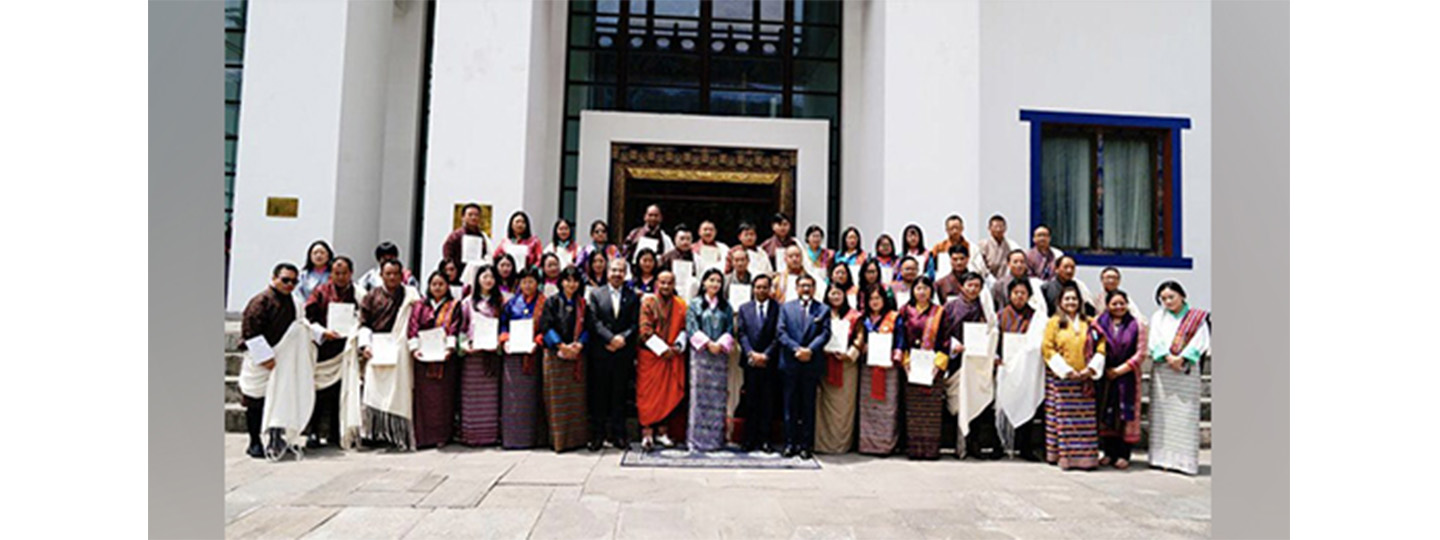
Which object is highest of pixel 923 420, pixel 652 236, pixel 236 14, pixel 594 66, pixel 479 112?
pixel 236 14

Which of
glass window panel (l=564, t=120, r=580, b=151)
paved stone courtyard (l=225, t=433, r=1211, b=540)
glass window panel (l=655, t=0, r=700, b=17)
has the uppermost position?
glass window panel (l=655, t=0, r=700, b=17)

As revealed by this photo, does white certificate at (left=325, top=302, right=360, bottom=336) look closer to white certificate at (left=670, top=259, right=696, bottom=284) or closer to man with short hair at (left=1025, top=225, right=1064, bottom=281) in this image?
white certificate at (left=670, top=259, right=696, bottom=284)

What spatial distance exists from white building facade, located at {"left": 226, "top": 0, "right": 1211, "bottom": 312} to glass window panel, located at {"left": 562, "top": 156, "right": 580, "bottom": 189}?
29 mm

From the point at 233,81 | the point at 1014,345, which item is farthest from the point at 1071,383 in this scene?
the point at 233,81

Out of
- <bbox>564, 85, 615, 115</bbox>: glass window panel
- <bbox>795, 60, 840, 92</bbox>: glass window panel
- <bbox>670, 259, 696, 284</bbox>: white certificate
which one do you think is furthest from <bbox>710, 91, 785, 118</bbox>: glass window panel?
<bbox>670, 259, 696, 284</bbox>: white certificate

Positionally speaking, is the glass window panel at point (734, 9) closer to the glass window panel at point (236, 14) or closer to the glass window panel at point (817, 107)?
the glass window panel at point (817, 107)

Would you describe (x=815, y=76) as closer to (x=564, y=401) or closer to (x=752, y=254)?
(x=752, y=254)

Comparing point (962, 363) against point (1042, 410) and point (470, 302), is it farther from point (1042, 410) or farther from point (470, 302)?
point (470, 302)

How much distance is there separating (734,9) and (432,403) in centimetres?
698

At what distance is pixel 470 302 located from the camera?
281 inches

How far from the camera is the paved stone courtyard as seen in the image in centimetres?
443

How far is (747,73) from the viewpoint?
37.7 ft

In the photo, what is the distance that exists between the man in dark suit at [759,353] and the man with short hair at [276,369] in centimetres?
342
